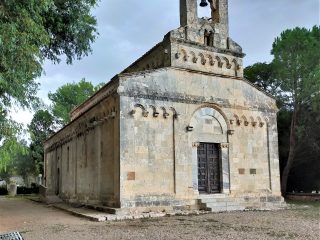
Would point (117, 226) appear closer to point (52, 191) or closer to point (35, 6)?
point (35, 6)

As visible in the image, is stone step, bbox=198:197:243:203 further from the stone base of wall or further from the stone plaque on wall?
the stone base of wall

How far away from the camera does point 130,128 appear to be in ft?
50.6

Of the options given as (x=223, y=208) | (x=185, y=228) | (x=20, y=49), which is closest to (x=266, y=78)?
(x=223, y=208)

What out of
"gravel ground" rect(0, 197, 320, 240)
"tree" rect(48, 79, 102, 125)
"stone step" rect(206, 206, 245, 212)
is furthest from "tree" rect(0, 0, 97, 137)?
"tree" rect(48, 79, 102, 125)

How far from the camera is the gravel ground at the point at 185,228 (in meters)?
9.91

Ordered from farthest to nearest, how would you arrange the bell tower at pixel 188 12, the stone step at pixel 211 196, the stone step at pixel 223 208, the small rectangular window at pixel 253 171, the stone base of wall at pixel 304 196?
the stone base of wall at pixel 304 196 < the small rectangular window at pixel 253 171 < the bell tower at pixel 188 12 < the stone step at pixel 211 196 < the stone step at pixel 223 208

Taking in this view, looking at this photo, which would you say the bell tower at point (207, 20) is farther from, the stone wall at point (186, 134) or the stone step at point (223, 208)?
the stone step at point (223, 208)

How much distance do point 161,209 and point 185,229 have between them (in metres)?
4.35

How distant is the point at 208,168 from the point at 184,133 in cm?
216

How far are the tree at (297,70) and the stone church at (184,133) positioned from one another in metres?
5.23

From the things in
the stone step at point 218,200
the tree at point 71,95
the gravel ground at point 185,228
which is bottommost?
the gravel ground at point 185,228

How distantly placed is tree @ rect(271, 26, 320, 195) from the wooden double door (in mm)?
8773

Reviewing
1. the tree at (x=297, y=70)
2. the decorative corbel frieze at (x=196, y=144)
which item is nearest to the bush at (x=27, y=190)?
the tree at (x=297, y=70)

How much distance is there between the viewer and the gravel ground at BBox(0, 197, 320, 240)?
9912 mm
